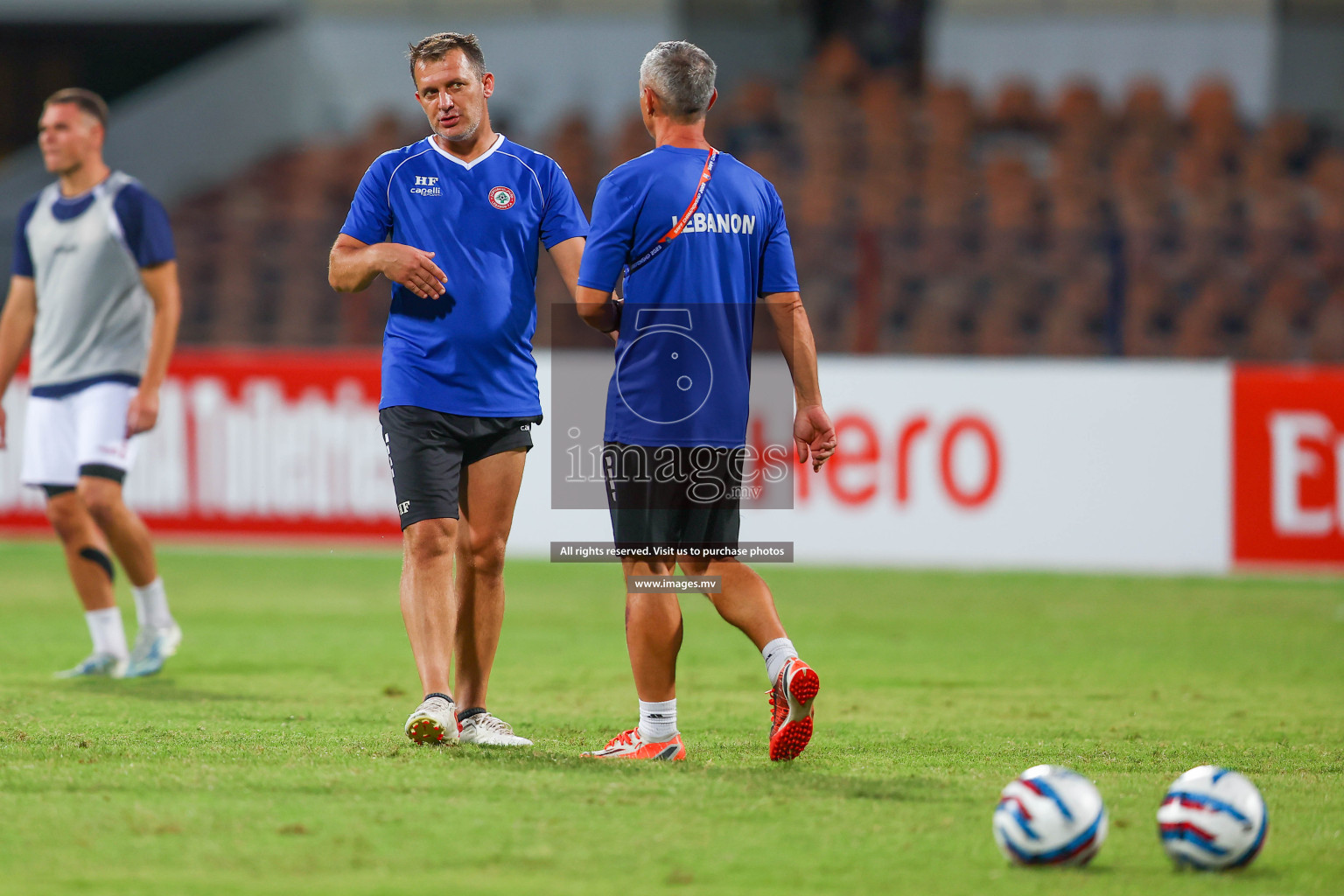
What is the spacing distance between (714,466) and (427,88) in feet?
5.44

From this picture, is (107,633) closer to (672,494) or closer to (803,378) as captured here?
(672,494)

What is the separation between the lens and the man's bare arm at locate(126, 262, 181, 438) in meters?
7.75

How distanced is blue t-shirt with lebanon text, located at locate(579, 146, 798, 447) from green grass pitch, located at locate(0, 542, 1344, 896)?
1128mm

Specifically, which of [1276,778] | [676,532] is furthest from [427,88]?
[1276,778]

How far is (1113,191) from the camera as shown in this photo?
51.6 feet

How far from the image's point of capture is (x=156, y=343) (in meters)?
7.80

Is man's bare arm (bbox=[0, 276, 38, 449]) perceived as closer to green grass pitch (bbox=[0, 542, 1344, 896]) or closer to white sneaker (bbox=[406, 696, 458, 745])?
green grass pitch (bbox=[0, 542, 1344, 896])

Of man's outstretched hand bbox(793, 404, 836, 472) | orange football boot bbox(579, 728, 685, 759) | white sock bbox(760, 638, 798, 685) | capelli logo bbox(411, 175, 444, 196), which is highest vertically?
capelli logo bbox(411, 175, 444, 196)

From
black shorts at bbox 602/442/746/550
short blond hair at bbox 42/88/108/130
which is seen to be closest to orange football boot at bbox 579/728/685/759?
black shorts at bbox 602/442/746/550

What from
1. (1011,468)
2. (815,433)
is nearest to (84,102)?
(815,433)

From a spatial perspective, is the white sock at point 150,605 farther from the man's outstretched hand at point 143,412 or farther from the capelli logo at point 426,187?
the capelli logo at point 426,187

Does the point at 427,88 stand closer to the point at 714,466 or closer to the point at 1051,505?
the point at 714,466

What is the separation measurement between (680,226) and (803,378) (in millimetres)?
664

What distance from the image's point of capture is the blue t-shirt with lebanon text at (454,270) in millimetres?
5738
